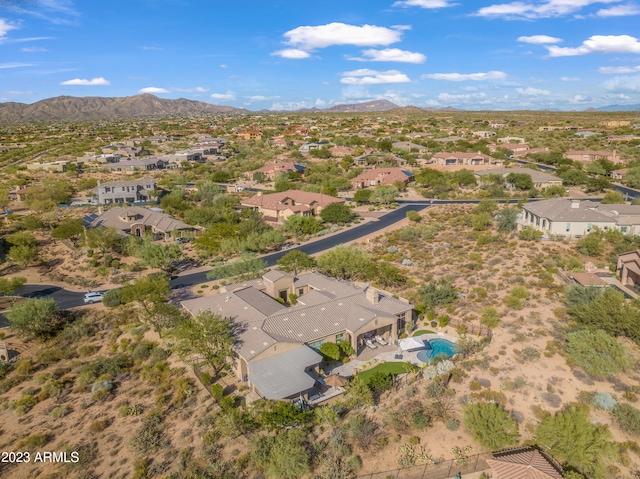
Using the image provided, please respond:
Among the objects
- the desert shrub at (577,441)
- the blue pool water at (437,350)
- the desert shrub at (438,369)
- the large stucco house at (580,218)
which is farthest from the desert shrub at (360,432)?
the large stucco house at (580,218)

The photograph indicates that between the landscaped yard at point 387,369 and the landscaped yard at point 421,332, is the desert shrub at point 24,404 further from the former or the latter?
the landscaped yard at point 421,332

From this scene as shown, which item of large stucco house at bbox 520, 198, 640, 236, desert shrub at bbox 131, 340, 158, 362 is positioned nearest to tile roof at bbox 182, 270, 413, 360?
desert shrub at bbox 131, 340, 158, 362

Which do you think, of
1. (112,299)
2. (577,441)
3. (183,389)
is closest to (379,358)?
(577,441)

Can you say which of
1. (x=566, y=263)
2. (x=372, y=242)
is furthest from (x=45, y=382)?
(x=566, y=263)

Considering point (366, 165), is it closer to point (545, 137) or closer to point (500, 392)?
point (545, 137)

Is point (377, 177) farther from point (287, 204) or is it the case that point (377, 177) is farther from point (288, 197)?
point (287, 204)

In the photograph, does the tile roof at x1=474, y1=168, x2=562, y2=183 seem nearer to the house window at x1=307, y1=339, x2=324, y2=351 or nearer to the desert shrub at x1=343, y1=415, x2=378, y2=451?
the house window at x1=307, y1=339, x2=324, y2=351
